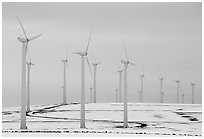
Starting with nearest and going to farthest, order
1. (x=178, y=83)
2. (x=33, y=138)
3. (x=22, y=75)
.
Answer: (x=33, y=138) < (x=22, y=75) < (x=178, y=83)

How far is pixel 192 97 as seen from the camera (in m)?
110

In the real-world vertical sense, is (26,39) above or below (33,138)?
above

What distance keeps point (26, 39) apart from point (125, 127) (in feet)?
51.8

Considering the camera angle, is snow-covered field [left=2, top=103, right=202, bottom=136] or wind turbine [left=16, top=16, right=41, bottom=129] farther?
wind turbine [left=16, top=16, right=41, bottom=129]

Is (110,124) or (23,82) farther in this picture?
(110,124)

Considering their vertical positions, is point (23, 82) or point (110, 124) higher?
point (23, 82)

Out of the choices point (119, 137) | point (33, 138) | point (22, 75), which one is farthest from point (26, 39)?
point (119, 137)

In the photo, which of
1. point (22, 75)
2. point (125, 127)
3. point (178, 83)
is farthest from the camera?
point (178, 83)

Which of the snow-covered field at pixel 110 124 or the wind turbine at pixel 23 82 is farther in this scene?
the wind turbine at pixel 23 82

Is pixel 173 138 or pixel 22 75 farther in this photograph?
pixel 22 75

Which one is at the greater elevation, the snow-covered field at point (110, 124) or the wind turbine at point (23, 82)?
the wind turbine at point (23, 82)

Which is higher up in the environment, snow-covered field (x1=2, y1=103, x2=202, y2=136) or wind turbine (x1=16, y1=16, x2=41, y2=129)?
wind turbine (x1=16, y1=16, x2=41, y2=129)

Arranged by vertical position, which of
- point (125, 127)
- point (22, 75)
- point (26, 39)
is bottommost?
point (125, 127)

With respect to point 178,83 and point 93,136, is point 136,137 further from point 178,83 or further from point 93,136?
point 178,83
